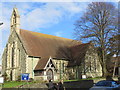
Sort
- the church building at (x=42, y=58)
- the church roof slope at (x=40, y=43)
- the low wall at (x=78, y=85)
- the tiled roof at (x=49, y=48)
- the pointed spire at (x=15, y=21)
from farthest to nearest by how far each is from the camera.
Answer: the pointed spire at (x=15, y=21) < the church roof slope at (x=40, y=43) < the tiled roof at (x=49, y=48) < the church building at (x=42, y=58) < the low wall at (x=78, y=85)

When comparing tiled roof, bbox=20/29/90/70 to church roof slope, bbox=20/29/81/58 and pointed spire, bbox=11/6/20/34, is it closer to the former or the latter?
church roof slope, bbox=20/29/81/58

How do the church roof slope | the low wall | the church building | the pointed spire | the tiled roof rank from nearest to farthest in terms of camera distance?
1. the low wall
2. the church building
3. the tiled roof
4. the church roof slope
5. the pointed spire

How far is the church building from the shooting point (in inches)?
1465

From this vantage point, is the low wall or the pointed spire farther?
the pointed spire

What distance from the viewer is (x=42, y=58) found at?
38.7 m

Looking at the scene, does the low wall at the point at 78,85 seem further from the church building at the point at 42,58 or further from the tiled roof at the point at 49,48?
the tiled roof at the point at 49,48

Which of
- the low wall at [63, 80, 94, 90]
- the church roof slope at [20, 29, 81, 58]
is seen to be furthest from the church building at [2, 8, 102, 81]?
the low wall at [63, 80, 94, 90]

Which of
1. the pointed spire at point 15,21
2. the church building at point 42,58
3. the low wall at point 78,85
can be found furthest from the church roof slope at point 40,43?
the low wall at point 78,85

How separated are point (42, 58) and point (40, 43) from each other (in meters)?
4.81

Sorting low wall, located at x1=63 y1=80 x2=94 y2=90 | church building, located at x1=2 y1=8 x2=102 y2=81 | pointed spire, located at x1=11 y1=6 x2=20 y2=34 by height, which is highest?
pointed spire, located at x1=11 y1=6 x2=20 y2=34

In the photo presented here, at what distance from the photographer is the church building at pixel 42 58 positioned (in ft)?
122

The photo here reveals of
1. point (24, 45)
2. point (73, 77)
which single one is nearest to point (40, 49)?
point (24, 45)

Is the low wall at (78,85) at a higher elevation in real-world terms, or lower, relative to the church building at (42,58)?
lower

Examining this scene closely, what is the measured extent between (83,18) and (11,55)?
18.6 m
